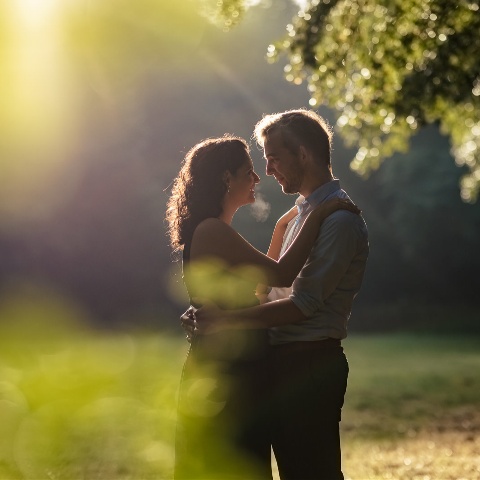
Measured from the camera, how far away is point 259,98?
40.3 m

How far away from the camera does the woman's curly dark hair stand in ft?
14.3

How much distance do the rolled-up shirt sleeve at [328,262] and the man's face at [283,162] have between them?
31cm

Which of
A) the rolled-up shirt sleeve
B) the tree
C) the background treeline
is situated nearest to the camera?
the rolled-up shirt sleeve

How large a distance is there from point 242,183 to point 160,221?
3376cm

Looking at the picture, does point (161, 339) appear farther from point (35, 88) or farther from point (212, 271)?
point (212, 271)

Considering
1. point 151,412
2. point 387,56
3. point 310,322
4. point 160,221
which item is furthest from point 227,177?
point 160,221

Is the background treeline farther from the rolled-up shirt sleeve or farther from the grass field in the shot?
the rolled-up shirt sleeve

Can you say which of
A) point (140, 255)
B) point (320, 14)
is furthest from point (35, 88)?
point (320, 14)

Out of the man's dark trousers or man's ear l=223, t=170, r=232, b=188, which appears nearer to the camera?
the man's dark trousers

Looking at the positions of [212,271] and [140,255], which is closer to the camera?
[212,271]

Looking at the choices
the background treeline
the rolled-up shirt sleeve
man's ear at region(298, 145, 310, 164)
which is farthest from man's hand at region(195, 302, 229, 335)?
the background treeline

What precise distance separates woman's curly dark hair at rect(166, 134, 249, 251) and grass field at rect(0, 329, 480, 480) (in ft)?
18.2

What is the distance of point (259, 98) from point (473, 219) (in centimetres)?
1086

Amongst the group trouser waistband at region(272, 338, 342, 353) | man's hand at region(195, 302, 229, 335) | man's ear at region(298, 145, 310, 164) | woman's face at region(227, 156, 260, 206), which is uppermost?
man's ear at region(298, 145, 310, 164)
